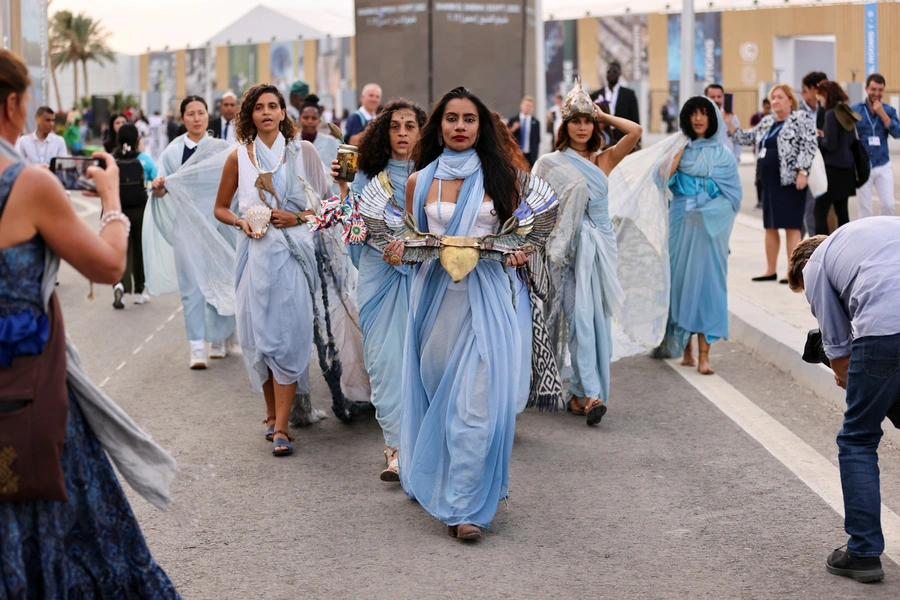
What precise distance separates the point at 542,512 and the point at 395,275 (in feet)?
5.49

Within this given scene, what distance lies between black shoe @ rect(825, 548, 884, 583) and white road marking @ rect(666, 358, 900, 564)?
0.28 meters

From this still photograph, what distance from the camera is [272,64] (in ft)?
274

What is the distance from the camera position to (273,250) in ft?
23.2

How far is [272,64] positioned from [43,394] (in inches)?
3250

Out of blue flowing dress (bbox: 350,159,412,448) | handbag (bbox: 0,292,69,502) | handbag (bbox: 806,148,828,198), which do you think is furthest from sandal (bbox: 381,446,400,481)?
handbag (bbox: 806,148,828,198)

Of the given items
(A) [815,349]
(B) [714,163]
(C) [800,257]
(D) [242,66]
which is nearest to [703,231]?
(B) [714,163]

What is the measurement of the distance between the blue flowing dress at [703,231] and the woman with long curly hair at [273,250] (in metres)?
3.27

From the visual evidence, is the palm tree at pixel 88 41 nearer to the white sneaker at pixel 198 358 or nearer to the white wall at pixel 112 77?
the white wall at pixel 112 77

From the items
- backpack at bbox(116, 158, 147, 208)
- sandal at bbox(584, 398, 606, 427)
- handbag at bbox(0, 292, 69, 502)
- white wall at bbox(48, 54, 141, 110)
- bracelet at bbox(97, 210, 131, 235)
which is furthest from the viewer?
white wall at bbox(48, 54, 141, 110)

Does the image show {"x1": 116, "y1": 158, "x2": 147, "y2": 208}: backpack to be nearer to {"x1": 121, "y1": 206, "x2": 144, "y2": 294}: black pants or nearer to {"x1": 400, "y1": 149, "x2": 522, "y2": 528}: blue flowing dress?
{"x1": 121, "y1": 206, "x2": 144, "y2": 294}: black pants

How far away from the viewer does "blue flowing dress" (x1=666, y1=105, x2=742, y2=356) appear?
9.15 metres

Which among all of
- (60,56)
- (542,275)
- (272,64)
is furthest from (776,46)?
(542,275)

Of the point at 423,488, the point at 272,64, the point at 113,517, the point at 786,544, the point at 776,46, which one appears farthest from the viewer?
the point at 272,64

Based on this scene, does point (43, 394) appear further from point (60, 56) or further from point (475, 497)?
point (60, 56)
